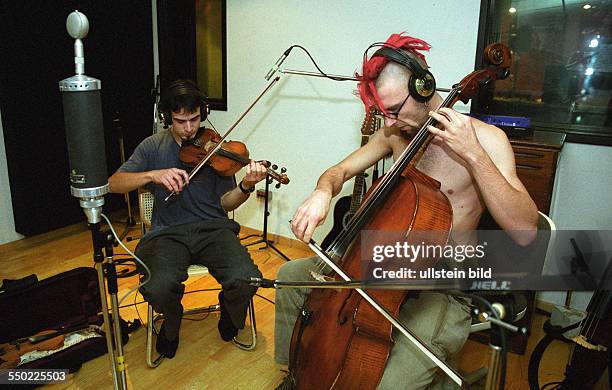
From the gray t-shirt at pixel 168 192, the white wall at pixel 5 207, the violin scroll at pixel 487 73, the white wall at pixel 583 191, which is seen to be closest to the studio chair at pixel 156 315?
the gray t-shirt at pixel 168 192

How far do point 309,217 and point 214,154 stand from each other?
2.87 ft

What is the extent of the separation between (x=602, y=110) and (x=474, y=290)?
1815mm

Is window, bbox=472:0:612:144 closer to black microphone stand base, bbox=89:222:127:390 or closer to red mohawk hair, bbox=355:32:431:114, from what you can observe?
red mohawk hair, bbox=355:32:431:114

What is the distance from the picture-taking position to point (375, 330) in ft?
4.16

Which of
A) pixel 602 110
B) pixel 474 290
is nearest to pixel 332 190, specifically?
pixel 474 290

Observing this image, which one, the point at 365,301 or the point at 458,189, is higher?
the point at 458,189

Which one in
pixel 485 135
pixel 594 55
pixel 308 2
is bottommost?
pixel 485 135

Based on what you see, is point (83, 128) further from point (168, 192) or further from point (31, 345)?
point (31, 345)

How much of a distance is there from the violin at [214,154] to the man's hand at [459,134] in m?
0.95

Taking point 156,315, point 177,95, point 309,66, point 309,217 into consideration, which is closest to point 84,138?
point 309,217

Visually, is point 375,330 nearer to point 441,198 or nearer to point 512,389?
point 441,198

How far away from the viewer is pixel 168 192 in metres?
2.10

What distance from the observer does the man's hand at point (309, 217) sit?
1404 millimetres

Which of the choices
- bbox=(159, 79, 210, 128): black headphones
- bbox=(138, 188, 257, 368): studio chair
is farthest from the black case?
bbox=(159, 79, 210, 128): black headphones
